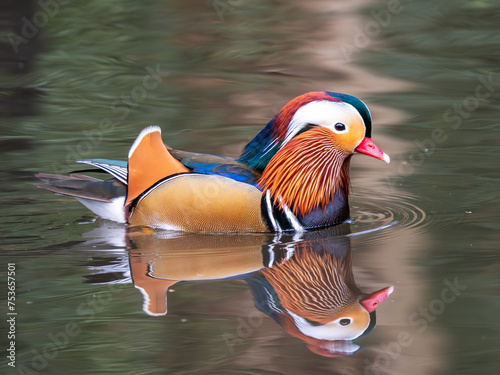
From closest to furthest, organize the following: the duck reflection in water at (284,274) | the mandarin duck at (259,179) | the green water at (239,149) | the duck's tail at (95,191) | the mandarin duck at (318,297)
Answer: the green water at (239,149) < the mandarin duck at (318,297) < the duck reflection in water at (284,274) < the mandarin duck at (259,179) < the duck's tail at (95,191)

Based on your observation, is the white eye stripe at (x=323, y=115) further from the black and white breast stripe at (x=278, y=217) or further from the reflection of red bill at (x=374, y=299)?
the reflection of red bill at (x=374, y=299)

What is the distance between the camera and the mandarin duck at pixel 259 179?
21.4 ft

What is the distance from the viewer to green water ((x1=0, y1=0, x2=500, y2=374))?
466 cm

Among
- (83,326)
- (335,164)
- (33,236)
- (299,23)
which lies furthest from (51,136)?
(299,23)

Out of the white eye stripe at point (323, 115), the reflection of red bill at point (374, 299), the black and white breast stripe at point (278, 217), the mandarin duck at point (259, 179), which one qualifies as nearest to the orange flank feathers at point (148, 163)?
the mandarin duck at point (259, 179)

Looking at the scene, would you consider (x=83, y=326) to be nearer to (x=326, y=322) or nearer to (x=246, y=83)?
(x=326, y=322)

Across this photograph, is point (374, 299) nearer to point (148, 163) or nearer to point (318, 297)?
point (318, 297)

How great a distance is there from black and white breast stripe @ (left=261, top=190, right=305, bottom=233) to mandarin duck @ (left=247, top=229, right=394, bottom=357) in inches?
12.7

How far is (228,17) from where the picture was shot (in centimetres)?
1402

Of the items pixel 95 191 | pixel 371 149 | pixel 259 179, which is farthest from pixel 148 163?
pixel 371 149

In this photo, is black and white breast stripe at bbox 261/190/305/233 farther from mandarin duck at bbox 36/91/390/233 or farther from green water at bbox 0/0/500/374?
green water at bbox 0/0/500/374

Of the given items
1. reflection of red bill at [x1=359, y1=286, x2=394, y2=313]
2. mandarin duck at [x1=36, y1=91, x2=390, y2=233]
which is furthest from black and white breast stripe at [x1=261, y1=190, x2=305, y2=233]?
reflection of red bill at [x1=359, y1=286, x2=394, y2=313]

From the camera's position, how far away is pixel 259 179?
6.69m

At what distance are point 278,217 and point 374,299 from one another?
1.55 m
